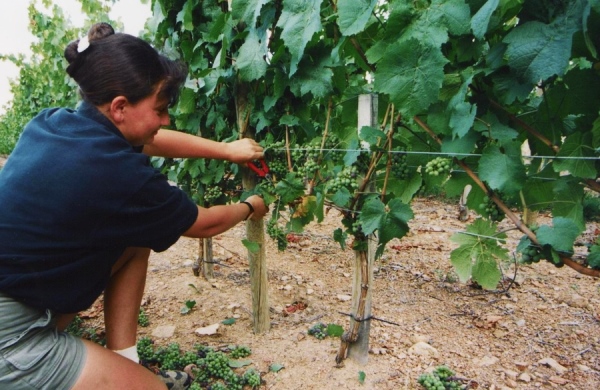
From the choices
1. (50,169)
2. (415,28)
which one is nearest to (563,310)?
(415,28)

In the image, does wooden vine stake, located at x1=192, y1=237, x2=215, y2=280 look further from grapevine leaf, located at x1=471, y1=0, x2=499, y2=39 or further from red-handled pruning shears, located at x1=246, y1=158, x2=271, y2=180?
grapevine leaf, located at x1=471, y1=0, x2=499, y2=39

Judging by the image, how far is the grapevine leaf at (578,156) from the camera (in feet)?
4.61

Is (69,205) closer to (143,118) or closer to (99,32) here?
(143,118)

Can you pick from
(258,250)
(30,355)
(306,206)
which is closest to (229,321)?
(258,250)

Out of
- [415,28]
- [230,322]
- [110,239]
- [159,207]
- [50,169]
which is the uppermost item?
[415,28]

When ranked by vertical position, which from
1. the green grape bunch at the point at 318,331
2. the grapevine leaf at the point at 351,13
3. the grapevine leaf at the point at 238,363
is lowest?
the grapevine leaf at the point at 238,363

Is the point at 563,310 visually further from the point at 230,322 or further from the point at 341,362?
the point at 230,322

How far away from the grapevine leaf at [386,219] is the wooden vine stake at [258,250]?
0.90 m

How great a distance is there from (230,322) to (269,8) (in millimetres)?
1935

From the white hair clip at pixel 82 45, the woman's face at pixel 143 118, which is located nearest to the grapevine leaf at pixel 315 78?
the woman's face at pixel 143 118

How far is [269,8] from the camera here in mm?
2025

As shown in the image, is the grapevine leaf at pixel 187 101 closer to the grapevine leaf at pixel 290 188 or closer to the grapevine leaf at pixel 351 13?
the grapevine leaf at pixel 290 188

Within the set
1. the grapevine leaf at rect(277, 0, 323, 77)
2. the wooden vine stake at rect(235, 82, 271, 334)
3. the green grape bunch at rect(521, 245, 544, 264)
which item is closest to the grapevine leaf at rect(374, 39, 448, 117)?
the grapevine leaf at rect(277, 0, 323, 77)

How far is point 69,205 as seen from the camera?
53.1 inches
